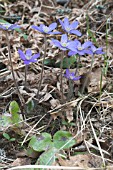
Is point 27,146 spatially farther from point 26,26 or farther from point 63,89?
point 26,26

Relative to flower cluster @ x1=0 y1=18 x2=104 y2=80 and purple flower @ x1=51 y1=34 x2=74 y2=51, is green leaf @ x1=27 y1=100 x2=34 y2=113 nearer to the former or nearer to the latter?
flower cluster @ x1=0 y1=18 x2=104 y2=80

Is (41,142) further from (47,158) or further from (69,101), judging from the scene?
(69,101)

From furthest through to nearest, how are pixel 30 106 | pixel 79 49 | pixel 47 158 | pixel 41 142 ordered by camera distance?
pixel 30 106 < pixel 79 49 < pixel 41 142 < pixel 47 158

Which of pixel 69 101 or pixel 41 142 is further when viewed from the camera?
pixel 69 101

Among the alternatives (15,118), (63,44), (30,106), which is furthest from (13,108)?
(63,44)

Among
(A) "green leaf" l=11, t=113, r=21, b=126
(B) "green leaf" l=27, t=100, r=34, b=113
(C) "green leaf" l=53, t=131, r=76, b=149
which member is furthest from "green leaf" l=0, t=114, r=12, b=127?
(C) "green leaf" l=53, t=131, r=76, b=149

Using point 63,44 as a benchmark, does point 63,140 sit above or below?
below

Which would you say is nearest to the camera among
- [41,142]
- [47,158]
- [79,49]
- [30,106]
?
[47,158]
